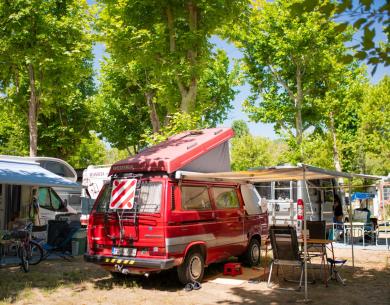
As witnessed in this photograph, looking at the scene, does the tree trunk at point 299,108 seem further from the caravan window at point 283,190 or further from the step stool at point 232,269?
the step stool at point 232,269

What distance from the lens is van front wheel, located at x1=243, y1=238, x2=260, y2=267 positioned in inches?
442

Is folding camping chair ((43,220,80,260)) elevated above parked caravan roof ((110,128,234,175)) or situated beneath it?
situated beneath

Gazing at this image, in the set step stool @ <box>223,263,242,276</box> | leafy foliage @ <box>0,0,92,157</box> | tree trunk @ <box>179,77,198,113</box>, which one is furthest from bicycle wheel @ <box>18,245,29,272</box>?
leafy foliage @ <box>0,0,92,157</box>

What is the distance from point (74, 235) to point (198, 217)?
554 centimetres

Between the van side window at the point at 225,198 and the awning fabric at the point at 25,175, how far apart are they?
5.55 metres

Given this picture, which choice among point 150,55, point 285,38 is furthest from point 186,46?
point 285,38

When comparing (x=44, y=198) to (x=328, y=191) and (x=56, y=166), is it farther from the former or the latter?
(x=328, y=191)

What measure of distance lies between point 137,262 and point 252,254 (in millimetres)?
4178

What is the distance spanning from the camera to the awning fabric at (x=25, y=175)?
40.7ft

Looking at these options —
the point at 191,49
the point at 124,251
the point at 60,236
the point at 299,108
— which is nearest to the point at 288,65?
the point at 299,108

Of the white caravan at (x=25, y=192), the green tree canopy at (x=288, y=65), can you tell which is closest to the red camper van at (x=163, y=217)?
the white caravan at (x=25, y=192)

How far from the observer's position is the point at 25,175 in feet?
43.3

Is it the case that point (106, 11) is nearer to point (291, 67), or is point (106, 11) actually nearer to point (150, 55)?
point (150, 55)

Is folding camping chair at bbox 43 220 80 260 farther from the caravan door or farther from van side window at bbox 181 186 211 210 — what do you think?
van side window at bbox 181 186 211 210
